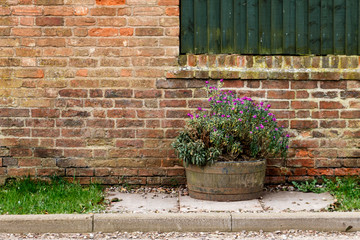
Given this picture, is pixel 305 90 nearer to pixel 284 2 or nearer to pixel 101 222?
pixel 284 2

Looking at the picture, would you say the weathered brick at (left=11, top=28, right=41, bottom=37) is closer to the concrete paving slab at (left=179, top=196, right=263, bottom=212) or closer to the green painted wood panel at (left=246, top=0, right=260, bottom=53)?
the green painted wood panel at (left=246, top=0, right=260, bottom=53)

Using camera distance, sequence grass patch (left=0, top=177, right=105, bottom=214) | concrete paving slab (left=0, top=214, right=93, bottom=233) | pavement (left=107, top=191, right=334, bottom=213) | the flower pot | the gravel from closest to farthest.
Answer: the gravel, concrete paving slab (left=0, top=214, right=93, bottom=233), grass patch (left=0, top=177, right=105, bottom=214), pavement (left=107, top=191, right=334, bottom=213), the flower pot

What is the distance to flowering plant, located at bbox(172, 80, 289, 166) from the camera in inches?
230

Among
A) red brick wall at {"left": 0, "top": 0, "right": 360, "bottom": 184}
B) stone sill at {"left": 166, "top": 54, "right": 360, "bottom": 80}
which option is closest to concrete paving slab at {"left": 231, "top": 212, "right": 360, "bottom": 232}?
red brick wall at {"left": 0, "top": 0, "right": 360, "bottom": 184}

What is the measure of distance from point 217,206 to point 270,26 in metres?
2.25

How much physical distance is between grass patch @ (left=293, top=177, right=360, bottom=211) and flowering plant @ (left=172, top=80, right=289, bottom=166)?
1.95 ft

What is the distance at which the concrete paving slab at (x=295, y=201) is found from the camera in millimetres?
5609

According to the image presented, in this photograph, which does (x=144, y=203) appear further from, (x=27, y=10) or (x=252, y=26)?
(x=27, y=10)

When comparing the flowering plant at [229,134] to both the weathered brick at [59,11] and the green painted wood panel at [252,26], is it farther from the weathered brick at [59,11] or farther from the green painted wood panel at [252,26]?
the weathered brick at [59,11]

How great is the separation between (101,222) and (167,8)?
2647mm

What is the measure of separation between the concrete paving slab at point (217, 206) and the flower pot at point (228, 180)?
0.08m

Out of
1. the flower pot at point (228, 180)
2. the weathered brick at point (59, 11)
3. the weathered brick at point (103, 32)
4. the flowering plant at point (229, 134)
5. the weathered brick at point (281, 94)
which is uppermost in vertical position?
the weathered brick at point (59, 11)

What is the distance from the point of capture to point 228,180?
5.82 metres

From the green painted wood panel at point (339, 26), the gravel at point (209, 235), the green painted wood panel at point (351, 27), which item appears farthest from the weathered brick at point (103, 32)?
the green painted wood panel at point (351, 27)
